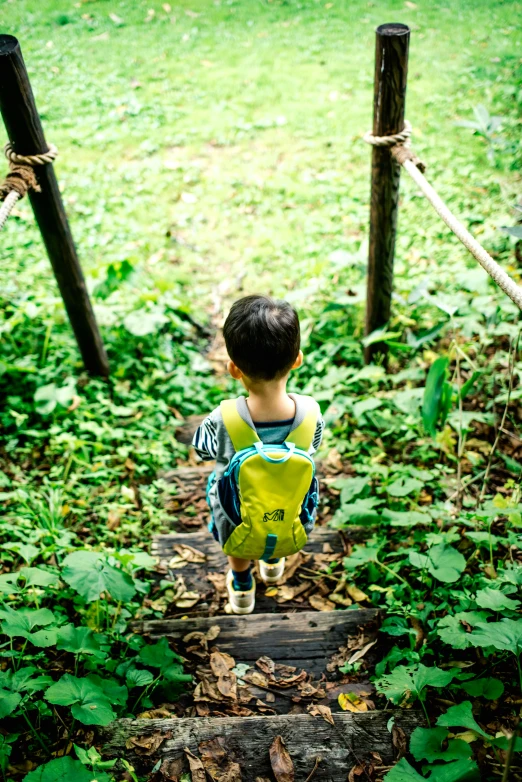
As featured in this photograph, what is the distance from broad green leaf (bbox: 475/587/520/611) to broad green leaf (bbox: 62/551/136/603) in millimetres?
1173

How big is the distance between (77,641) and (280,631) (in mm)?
784

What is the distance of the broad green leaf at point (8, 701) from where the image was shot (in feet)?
5.28

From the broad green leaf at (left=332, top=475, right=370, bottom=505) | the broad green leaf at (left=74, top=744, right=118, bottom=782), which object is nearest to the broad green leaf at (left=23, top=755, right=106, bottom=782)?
the broad green leaf at (left=74, top=744, right=118, bottom=782)

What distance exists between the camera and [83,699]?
5.49ft

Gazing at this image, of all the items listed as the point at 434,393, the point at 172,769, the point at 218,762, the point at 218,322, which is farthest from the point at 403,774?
the point at 218,322

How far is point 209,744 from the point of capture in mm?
1741

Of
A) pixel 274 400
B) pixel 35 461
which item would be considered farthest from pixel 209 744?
pixel 35 461

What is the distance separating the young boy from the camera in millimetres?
1825

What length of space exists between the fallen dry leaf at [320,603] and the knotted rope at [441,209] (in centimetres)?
146

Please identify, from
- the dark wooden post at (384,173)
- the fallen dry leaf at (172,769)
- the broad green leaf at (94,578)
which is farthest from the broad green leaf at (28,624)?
the dark wooden post at (384,173)

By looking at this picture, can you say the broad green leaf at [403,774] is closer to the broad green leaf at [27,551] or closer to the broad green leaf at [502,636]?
the broad green leaf at [502,636]

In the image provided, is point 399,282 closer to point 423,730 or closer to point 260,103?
point 423,730

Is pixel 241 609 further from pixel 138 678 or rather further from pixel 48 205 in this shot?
pixel 48 205

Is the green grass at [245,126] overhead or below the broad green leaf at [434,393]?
overhead
